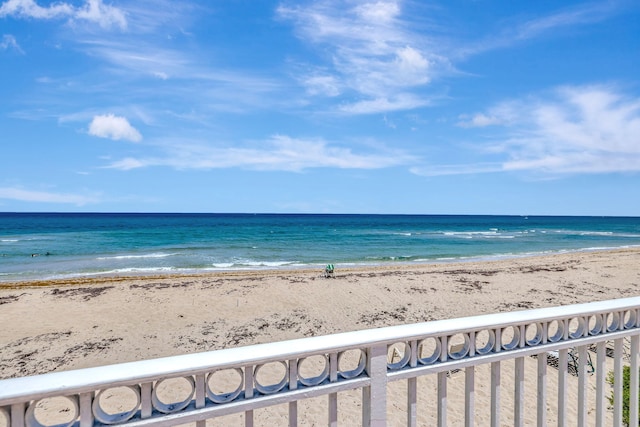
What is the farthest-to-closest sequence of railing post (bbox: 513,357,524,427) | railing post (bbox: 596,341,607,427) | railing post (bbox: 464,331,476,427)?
railing post (bbox: 596,341,607,427), railing post (bbox: 513,357,524,427), railing post (bbox: 464,331,476,427)

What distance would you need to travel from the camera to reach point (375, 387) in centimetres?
175

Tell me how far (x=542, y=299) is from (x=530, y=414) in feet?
28.1

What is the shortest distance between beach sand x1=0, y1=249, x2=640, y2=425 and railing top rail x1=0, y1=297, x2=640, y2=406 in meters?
3.51

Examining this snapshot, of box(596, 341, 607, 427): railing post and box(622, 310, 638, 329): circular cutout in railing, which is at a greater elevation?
box(622, 310, 638, 329): circular cutout in railing

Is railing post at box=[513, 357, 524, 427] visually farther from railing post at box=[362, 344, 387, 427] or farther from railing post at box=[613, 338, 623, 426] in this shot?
railing post at box=[362, 344, 387, 427]

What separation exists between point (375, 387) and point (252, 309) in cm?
990

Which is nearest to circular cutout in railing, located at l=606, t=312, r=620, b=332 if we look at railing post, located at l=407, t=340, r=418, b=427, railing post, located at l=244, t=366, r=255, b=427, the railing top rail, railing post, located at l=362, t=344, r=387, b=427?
the railing top rail

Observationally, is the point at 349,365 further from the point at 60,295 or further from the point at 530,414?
the point at 60,295

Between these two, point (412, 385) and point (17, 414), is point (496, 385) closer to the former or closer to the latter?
point (412, 385)

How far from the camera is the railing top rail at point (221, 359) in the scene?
1.29 m

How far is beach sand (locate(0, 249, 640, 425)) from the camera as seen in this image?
792cm

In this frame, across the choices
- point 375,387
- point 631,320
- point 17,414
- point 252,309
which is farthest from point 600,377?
point 252,309

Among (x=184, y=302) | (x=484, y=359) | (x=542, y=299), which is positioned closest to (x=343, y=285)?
(x=184, y=302)

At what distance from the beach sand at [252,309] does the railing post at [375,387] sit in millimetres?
3513
